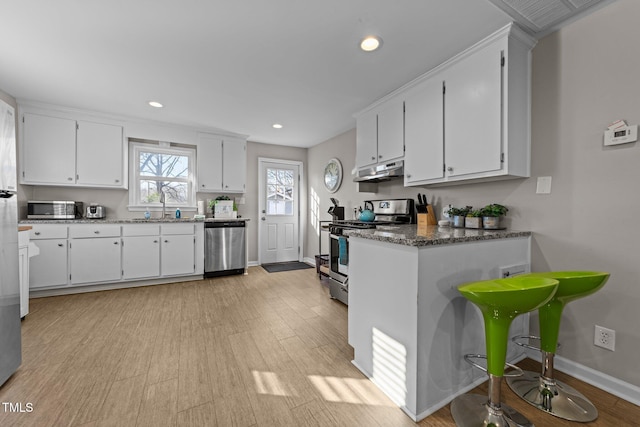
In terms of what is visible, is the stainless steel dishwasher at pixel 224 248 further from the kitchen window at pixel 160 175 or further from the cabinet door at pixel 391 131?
the cabinet door at pixel 391 131

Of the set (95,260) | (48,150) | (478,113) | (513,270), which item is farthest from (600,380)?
(48,150)

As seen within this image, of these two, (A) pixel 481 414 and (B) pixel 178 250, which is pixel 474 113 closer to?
(A) pixel 481 414

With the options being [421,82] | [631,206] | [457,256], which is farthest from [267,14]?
[631,206]

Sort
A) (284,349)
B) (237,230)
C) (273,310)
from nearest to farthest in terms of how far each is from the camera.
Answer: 1. (284,349)
2. (273,310)
3. (237,230)

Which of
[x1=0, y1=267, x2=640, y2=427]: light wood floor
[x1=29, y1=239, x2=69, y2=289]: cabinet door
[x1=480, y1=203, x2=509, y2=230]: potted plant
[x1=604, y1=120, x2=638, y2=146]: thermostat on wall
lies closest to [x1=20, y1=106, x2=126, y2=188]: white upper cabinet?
[x1=29, y1=239, x2=69, y2=289]: cabinet door

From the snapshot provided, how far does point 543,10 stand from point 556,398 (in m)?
2.39

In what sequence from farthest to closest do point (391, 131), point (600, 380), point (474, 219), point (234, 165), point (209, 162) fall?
point (234, 165), point (209, 162), point (391, 131), point (474, 219), point (600, 380)

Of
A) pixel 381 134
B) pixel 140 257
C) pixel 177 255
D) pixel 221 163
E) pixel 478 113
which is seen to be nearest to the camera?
pixel 478 113

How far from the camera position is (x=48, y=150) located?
3.35 m

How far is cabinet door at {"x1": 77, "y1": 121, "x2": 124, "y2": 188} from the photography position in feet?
11.5

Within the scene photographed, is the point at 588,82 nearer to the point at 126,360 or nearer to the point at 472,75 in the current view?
the point at 472,75

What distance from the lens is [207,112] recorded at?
3.49 metres

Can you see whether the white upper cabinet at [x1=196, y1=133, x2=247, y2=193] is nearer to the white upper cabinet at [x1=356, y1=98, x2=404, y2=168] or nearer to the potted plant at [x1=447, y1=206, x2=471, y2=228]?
the white upper cabinet at [x1=356, y1=98, x2=404, y2=168]

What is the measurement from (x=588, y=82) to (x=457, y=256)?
1.50m
